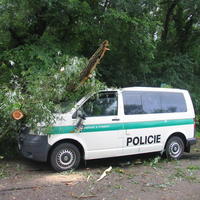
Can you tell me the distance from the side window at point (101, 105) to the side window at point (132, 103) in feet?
1.00

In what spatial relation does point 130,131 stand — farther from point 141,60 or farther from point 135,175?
point 141,60

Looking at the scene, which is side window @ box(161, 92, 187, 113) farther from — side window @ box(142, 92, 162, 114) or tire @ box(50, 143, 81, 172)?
tire @ box(50, 143, 81, 172)

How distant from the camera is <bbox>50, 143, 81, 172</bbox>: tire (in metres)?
6.52

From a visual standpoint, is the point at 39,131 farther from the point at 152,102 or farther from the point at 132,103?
the point at 152,102

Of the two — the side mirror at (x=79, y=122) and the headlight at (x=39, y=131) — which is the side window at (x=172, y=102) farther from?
the headlight at (x=39, y=131)

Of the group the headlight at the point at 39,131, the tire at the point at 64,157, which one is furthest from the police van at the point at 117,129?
the headlight at the point at 39,131

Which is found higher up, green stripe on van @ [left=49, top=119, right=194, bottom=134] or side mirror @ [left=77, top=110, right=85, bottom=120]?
side mirror @ [left=77, top=110, right=85, bottom=120]

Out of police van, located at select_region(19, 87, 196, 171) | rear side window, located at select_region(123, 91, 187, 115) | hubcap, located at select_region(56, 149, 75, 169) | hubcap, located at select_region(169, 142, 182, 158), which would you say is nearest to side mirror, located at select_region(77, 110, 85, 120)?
police van, located at select_region(19, 87, 196, 171)

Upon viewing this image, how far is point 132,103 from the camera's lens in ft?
24.7

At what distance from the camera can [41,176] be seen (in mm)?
6340

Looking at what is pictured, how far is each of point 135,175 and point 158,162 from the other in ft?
5.55

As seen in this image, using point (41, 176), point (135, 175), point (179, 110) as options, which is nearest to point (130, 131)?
point (135, 175)

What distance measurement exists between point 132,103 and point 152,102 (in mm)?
724

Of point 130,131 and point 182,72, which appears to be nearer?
point 130,131
